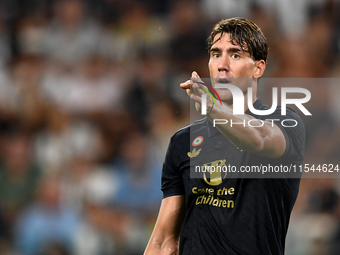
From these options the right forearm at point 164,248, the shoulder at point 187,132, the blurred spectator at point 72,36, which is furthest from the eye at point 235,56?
the blurred spectator at point 72,36

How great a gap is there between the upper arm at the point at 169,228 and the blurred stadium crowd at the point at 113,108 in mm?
2162

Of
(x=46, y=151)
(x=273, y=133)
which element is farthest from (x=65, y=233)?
(x=273, y=133)

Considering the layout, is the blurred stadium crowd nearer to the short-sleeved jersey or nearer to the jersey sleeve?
the jersey sleeve

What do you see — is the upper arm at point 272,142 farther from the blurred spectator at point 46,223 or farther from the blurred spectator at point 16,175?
the blurred spectator at point 16,175

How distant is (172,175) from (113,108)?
9.87ft

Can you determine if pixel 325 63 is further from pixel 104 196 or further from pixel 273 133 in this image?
pixel 273 133

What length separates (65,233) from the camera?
16.1 feet

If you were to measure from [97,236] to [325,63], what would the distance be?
326 cm

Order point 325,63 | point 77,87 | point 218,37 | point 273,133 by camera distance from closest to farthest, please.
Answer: point 273,133
point 218,37
point 325,63
point 77,87

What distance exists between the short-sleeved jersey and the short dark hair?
34cm

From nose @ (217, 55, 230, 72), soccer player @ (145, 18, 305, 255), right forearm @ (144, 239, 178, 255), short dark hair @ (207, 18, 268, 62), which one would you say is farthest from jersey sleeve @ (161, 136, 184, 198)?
short dark hair @ (207, 18, 268, 62)

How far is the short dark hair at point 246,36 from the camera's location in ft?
8.50

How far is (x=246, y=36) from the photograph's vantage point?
8.52 ft

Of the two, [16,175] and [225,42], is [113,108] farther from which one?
[225,42]
